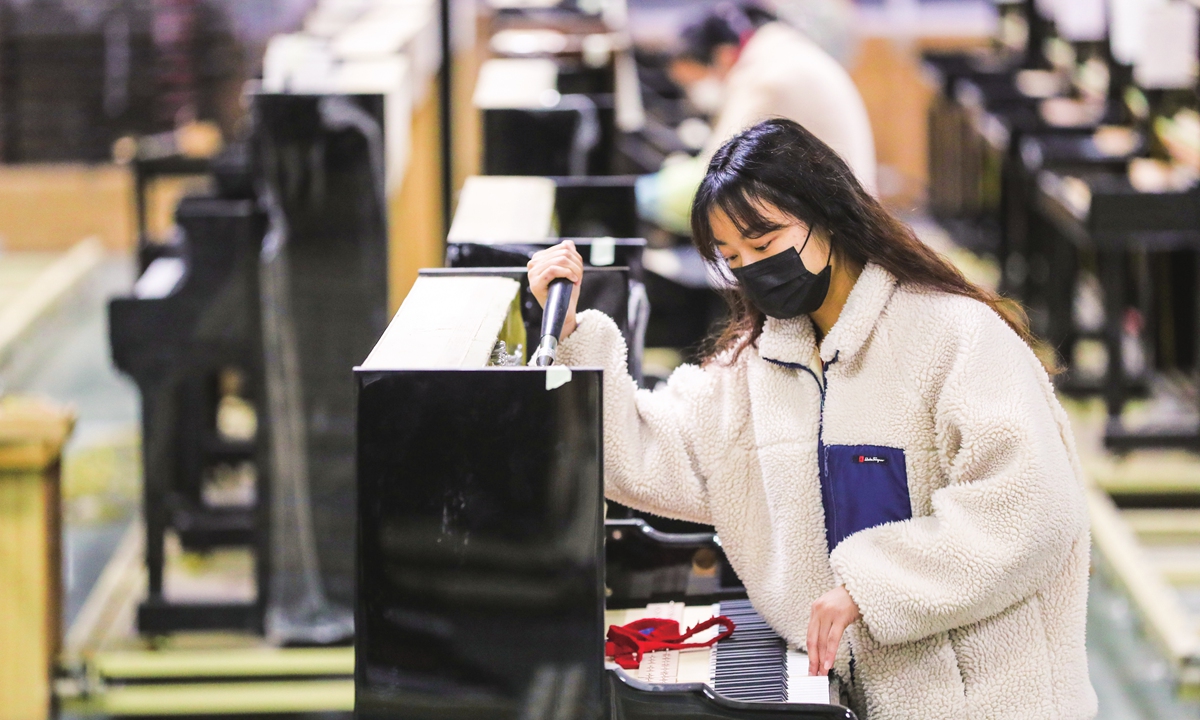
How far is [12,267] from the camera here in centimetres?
901

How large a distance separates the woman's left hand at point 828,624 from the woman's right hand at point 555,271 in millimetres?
421

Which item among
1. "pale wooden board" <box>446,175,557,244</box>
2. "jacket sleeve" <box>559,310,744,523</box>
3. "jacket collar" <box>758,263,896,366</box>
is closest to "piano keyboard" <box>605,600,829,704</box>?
"jacket sleeve" <box>559,310,744,523</box>

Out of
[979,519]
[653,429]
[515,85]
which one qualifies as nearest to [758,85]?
[515,85]

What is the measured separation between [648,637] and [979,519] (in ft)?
1.39

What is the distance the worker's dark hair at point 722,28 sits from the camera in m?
4.34

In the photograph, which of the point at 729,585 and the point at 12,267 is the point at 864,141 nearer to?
the point at 729,585

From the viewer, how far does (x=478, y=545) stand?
1501 millimetres

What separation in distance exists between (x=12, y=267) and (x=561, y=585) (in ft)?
26.9

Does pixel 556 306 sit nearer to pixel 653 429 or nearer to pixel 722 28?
pixel 653 429

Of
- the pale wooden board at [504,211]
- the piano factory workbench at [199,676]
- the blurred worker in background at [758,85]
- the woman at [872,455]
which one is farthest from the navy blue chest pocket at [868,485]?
the piano factory workbench at [199,676]

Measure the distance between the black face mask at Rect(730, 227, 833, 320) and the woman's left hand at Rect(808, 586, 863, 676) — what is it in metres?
0.32

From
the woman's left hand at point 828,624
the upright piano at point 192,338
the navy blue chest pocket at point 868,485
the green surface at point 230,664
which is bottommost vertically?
the green surface at point 230,664

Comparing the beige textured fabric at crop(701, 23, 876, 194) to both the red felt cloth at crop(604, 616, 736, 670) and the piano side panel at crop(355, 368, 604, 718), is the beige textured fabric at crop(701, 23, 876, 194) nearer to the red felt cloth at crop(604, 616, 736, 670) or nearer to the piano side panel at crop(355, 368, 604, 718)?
the red felt cloth at crop(604, 616, 736, 670)

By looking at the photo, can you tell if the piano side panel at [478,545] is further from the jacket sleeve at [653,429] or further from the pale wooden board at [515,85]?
the pale wooden board at [515,85]
